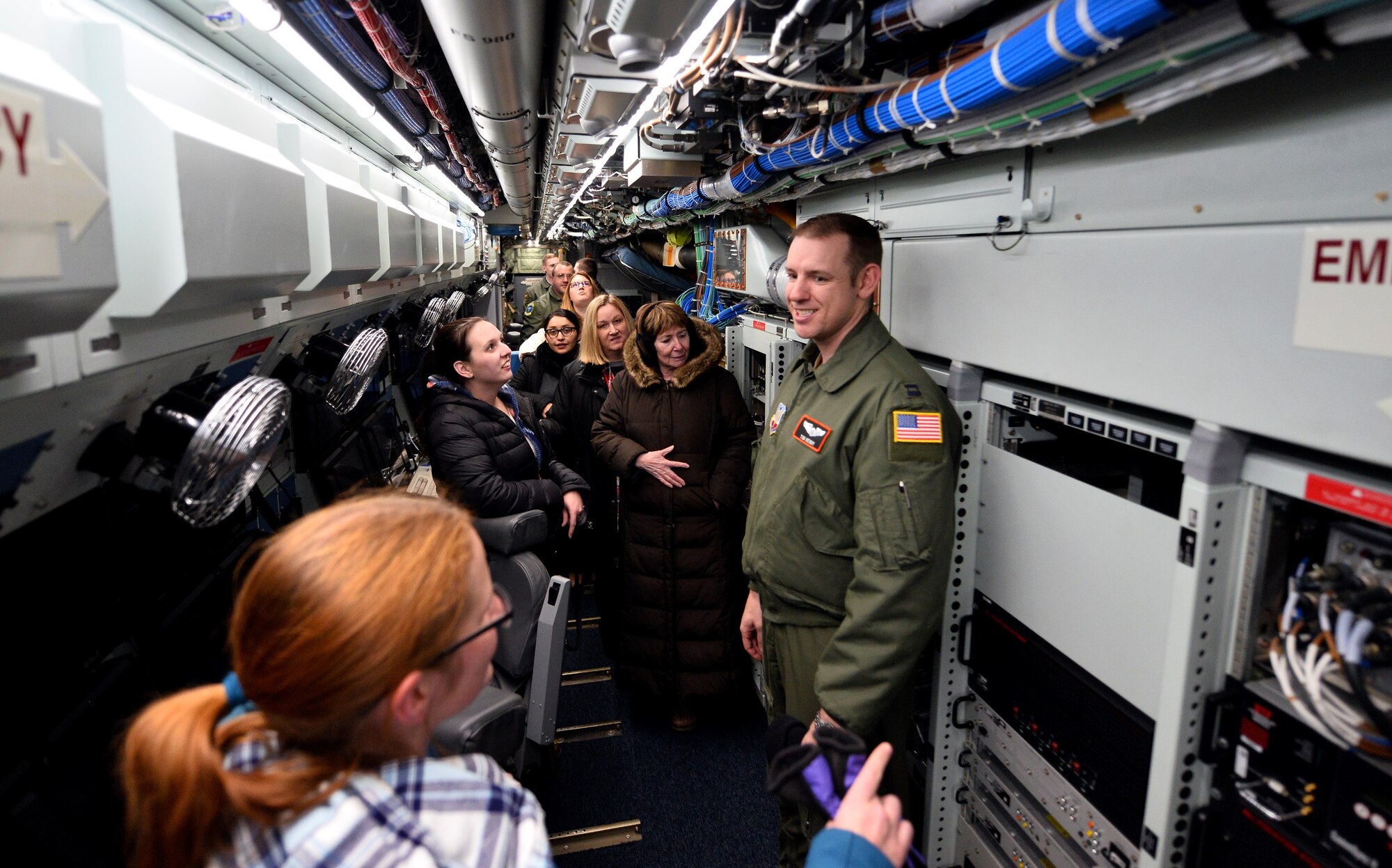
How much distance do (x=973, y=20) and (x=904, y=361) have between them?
0.82 metres

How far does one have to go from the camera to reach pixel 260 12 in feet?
5.30

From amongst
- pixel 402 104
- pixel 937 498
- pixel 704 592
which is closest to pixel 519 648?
pixel 704 592

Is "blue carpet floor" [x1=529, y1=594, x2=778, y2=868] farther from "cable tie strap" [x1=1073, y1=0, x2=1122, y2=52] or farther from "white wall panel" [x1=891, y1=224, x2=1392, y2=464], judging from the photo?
"cable tie strap" [x1=1073, y1=0, x2=1122, y2=52]

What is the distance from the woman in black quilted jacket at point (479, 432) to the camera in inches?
108

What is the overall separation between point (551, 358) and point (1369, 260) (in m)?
3.98

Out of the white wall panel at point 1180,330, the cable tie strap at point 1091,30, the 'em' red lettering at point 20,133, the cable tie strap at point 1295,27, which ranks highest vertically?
the cable tie strap at point 1091,30

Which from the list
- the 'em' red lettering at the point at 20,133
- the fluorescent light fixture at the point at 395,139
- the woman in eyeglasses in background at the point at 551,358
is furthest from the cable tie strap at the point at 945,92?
the woman in eyeglasses in background at the point at 551,358

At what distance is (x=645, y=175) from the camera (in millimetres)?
3459

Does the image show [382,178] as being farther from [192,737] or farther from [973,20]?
[192,737]

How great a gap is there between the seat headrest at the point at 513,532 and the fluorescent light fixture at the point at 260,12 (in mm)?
1392

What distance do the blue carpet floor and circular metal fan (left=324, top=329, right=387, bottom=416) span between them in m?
1.13

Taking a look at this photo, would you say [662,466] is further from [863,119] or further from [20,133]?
[20,133]

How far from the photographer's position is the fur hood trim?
9.95 feet

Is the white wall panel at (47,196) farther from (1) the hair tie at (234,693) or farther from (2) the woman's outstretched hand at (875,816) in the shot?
(2) the woman's outstretched hand at (875,816)
